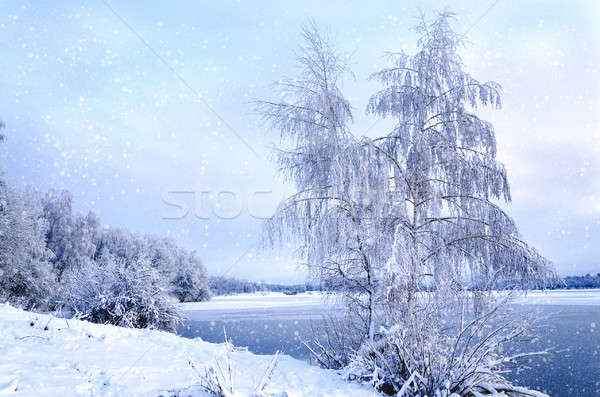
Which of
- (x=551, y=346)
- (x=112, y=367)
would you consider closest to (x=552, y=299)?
(x=551, y=346)

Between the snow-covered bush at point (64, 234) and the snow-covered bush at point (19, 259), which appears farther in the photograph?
the snow-covered bush at point (64, 234)

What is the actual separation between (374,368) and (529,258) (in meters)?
3.51

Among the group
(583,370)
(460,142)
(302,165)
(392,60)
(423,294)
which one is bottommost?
(583,370)

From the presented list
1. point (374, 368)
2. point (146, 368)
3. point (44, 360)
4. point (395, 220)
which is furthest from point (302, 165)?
point (44, 360)

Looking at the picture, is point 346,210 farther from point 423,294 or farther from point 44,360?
point 44,360

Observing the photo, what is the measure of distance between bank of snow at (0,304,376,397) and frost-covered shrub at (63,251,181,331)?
6600mm

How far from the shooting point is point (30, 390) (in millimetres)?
3145

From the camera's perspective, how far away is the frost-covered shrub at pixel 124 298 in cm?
1274

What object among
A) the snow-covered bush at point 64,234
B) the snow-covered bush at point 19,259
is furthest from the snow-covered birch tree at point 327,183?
the snow-covered bush at point 64,234

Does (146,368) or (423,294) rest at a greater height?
(423,294)

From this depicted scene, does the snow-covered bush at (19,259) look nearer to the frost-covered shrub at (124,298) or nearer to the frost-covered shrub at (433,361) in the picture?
the frost-covered shrub at (124,298)

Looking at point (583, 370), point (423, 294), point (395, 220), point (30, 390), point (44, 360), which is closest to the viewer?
point (30, 390)

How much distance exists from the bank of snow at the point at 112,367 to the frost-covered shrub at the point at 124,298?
21.7 ft

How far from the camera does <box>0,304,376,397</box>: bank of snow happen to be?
136 inches
